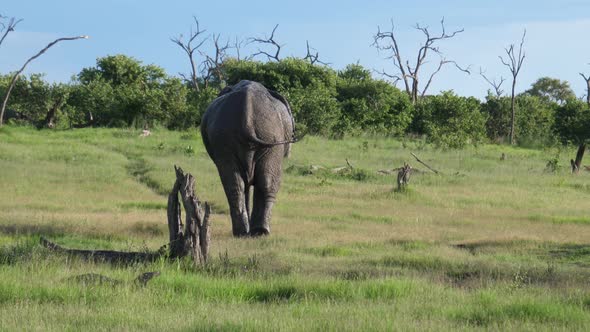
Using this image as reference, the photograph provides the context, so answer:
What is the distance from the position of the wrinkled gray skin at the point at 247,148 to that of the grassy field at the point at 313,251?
484 mm

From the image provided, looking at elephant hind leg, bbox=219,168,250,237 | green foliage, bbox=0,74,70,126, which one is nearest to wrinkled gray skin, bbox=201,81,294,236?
elephant hind leg, bbox=219,168,250,237

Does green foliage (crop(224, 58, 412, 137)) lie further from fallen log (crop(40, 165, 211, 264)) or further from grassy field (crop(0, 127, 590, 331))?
fallen log (crop(40, 165, 211, 264))

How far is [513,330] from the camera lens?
21.1 ft

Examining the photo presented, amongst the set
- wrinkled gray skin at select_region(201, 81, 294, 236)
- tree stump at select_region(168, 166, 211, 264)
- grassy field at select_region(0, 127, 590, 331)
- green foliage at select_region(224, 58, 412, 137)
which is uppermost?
green foliage at select_region(224, 58, 412, 137)

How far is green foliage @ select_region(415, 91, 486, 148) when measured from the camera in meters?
42.1

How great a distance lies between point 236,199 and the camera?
13.2 m

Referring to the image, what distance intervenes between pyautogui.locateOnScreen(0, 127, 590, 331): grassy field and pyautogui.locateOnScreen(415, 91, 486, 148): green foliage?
43.5 ft

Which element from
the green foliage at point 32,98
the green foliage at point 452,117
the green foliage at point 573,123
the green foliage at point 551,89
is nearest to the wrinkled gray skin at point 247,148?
the green foliage at point 573,123

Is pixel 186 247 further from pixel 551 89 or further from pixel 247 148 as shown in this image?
pixel 551 89

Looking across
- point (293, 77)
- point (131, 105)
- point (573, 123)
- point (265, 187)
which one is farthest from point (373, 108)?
point (265, 187)

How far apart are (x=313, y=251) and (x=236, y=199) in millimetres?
1888

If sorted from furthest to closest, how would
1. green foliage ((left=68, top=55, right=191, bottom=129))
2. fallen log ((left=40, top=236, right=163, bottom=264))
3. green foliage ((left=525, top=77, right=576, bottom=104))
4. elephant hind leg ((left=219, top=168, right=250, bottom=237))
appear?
1. green foliage ((left=525, top=77, right=576, bottom=104))
2. green foliage ((left=68, top=55, right=191, bottom=129))
3. elephant hind leg ((left=219, top=168, right=250, bottom=237))
4. fallen log ((left=40, top=236, right=163, bottom=264))

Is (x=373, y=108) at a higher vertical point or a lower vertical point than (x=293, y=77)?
lower

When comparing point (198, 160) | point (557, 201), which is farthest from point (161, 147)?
point (557, 201)
